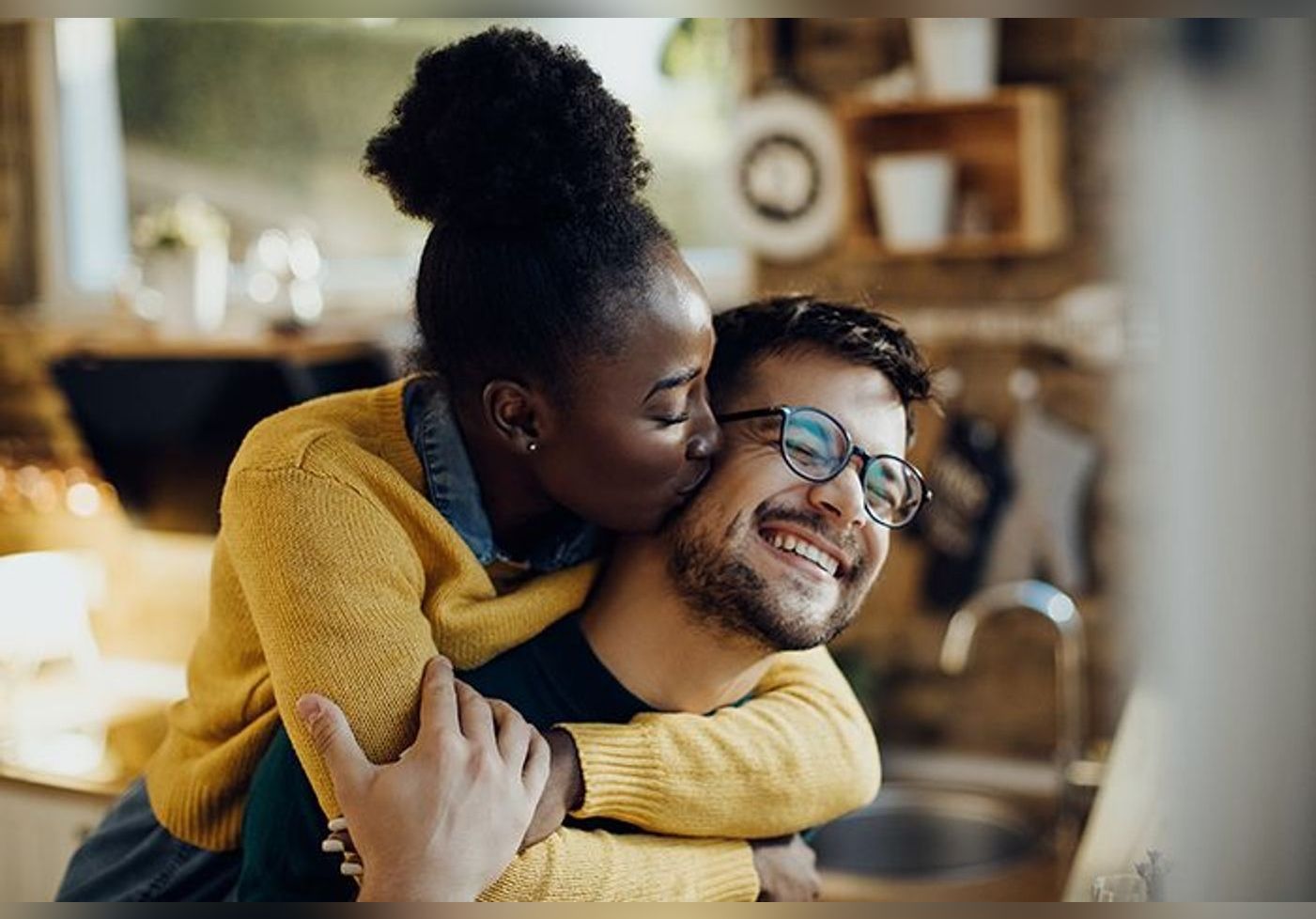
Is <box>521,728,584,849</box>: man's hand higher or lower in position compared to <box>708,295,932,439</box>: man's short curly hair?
lower

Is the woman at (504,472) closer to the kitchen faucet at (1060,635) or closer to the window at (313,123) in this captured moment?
the kitchen faucet at (1060,635)

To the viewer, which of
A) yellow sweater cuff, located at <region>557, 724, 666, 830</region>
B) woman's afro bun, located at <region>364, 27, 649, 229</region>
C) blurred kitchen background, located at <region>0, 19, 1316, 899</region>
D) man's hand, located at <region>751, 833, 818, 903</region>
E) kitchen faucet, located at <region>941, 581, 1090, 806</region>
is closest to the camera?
woman's afro bun, located at <region>364, 27, 649, 229</region>

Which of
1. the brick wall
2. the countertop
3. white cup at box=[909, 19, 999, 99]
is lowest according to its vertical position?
the countertop

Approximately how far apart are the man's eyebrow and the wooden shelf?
89.9 inches

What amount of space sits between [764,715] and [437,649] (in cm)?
20

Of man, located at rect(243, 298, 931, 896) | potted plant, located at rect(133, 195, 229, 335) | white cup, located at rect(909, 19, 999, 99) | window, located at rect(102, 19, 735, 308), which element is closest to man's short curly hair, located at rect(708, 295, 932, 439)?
man, located at rect(243, 298, 931, 896)

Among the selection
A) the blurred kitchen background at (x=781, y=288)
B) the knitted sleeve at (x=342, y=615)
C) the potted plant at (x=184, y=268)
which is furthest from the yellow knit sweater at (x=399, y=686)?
the potted plant at (x=184, y=268)

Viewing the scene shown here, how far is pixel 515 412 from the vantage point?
0.78 m

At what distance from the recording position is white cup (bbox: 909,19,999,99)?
2885 millimetres

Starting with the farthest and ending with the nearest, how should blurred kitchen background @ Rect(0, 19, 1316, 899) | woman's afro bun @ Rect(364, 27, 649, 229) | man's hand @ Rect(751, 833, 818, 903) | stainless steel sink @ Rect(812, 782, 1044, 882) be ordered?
blurred kitchen background @ Rect(0, 19, 1316, 899) → stainless steel sink @ Rect(812, 782, 1044, 882) → man's hand @ Rect(751, 833, 818, 903) → woman's afro bun @ Rect(364, 27, 649, 229)

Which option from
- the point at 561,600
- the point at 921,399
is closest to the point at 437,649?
the point at 561,600

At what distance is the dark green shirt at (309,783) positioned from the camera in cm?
83

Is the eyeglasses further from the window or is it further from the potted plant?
the potted plant

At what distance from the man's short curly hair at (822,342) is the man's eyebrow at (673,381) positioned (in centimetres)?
10
